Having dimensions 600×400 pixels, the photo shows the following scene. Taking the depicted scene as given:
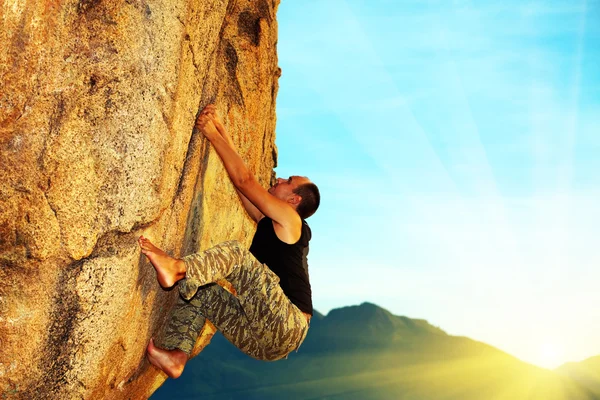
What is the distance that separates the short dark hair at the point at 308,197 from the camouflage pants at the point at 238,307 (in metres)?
0.87

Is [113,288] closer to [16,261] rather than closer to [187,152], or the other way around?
[16,261]

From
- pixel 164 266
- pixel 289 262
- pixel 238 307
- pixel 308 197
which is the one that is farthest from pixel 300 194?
pixel 164 266

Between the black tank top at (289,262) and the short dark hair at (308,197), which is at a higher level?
Answer: the short dark hair at (308,197)

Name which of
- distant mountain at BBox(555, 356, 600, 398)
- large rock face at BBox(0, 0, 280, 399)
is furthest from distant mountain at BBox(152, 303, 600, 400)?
large rock face at BBox(0, 0, 280, 399)

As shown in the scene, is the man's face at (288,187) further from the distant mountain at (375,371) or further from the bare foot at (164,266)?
the distant mountain at (375,371)

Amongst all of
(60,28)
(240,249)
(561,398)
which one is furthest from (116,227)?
(561,398)

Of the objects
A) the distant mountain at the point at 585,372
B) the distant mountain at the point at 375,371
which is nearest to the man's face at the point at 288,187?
the distant mountain at the point at 375,371

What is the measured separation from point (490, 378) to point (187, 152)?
75034 millimetres

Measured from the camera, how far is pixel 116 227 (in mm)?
5277

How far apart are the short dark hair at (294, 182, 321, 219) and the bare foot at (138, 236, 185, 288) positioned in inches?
63.6

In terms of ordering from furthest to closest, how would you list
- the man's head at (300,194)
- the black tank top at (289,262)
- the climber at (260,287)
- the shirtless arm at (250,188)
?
the man's head at (300,194) < the black tank top at (289,262) < the shirtless arm at (250,188) < the climber at (260,287)

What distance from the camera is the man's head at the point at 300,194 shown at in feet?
21.6

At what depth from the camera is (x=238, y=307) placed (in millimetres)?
6582

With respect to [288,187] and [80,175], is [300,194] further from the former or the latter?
[80,175]
